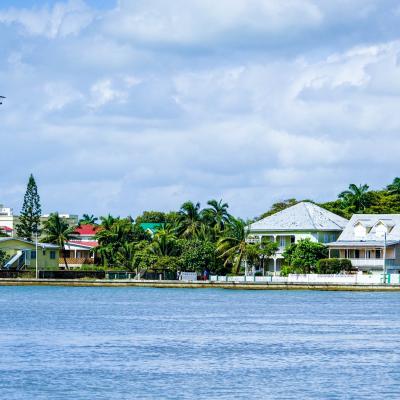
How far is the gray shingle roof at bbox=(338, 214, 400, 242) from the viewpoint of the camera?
4466 inches

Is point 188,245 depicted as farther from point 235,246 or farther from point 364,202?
point 364,202

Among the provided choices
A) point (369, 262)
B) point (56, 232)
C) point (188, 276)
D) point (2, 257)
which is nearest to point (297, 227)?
point (369, 262)

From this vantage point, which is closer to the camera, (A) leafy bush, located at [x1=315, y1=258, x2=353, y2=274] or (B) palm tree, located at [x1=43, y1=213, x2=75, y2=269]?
(A) leafy bush, located at [x1=315, y1=258, x2=353, y2=274]

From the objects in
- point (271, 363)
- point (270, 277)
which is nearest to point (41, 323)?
point (271, 363)

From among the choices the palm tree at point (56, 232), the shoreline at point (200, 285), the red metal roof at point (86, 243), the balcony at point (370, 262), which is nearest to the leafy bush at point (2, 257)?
the palm tree at point (56, 232)

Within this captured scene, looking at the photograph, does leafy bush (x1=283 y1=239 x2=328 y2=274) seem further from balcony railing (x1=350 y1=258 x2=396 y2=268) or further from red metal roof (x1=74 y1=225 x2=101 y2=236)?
red metal roof (x1=74 y1=225 x2=101 y2=236)

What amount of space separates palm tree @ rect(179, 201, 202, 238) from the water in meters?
42.4

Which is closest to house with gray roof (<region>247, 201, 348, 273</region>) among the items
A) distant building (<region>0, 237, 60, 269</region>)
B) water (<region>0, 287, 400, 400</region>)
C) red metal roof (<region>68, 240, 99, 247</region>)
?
distant building (<region>0, 237, 60, 269</region>)

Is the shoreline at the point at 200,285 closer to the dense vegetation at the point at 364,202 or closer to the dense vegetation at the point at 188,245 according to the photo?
the dense vegetation at the point at 188,245

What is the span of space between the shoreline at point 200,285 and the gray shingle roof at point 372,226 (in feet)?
33.1

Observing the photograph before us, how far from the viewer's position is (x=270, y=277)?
11019 cm

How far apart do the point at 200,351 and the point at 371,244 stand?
216 ft

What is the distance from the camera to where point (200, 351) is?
47.5 meters

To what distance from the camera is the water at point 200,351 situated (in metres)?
37.2
